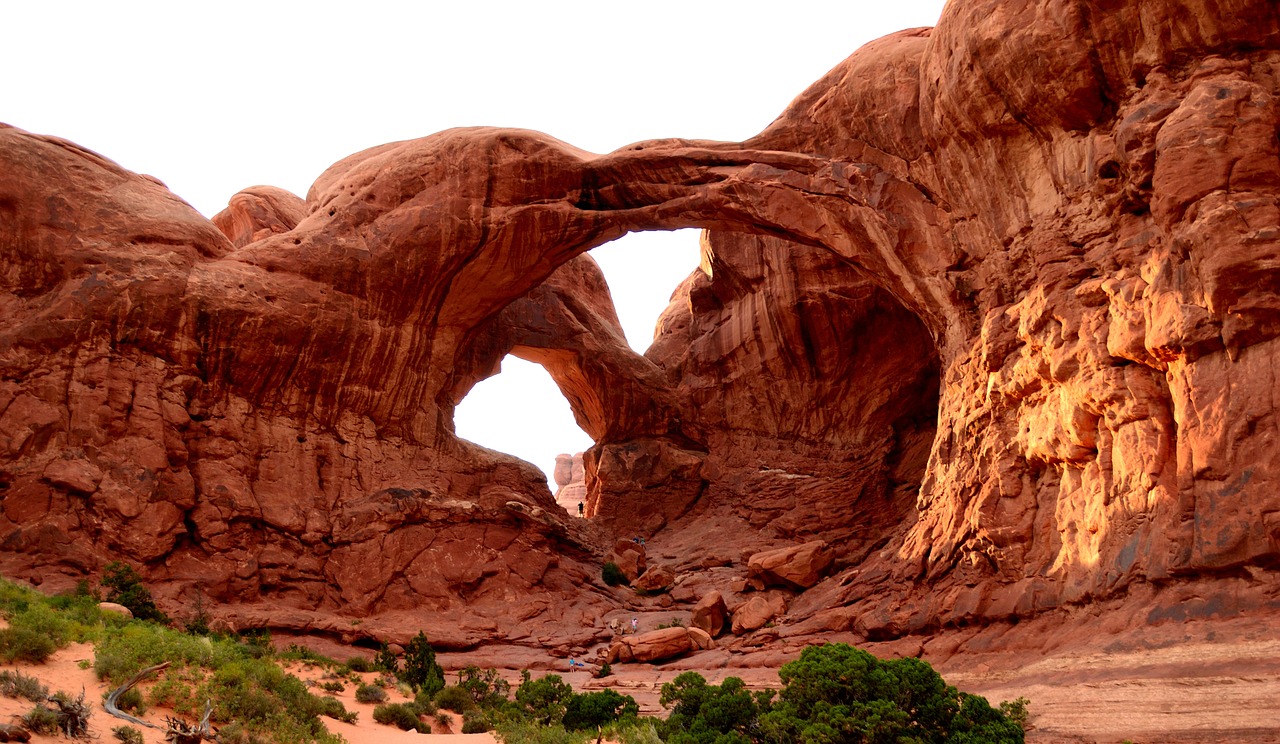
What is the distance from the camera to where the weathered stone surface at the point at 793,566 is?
27688mm

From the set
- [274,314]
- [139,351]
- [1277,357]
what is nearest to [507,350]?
[274,314]

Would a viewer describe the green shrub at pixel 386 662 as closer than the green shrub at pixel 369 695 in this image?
No

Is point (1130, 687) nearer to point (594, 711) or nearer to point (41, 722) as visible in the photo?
point (594, 711)

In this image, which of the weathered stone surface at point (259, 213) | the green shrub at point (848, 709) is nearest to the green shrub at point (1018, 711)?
the green shrub at point (848, 709)

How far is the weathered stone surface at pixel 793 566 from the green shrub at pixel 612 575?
443 centimetres

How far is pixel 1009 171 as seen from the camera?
22.4 meters

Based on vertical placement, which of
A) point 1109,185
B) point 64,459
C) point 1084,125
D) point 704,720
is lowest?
point 704,720

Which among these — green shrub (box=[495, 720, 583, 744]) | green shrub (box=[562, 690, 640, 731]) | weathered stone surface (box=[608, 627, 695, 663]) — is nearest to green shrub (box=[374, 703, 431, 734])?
green shrub (box=[495, 720, 583, 744])

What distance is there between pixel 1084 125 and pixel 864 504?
1671 cm

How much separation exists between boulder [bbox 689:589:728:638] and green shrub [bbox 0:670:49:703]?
16676mm

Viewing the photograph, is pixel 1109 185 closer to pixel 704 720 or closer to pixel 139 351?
pixel 704 720

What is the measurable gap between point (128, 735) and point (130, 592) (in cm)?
1157

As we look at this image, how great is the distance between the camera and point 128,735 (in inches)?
461

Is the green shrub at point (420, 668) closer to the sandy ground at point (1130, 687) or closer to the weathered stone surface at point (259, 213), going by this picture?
the sandy ground at point (1130, 687)
